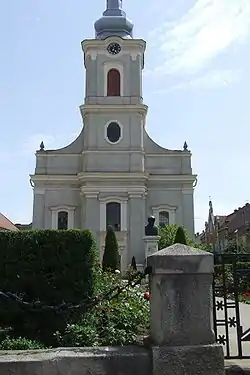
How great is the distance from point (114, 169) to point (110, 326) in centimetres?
3095

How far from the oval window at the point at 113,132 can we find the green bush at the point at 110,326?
3085 cm

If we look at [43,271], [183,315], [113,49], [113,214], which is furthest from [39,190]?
[183,315]

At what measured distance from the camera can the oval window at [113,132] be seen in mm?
39469

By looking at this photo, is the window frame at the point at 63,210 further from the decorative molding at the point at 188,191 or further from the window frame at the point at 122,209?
the decorative molding at the point at 188,191

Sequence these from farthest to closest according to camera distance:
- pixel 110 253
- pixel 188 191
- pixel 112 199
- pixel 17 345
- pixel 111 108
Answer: pixel 111 108, pixel 188 191, pixel 112 199, pixel 110 253, pixel 17 345

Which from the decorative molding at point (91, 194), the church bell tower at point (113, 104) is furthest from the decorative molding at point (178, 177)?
the decorative molding at point (91, 194)

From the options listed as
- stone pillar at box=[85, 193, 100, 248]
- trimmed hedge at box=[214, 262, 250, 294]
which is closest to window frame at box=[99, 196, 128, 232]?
stone pillar at box=[85, 193, 100, 248]

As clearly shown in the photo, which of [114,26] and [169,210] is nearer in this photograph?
[169,210]

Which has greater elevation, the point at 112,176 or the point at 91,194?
the point at 112,176

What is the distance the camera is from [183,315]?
4.14 metres

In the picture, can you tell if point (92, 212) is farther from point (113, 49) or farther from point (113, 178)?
point (113, 49)

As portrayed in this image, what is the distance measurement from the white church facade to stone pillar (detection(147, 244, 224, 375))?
105ft

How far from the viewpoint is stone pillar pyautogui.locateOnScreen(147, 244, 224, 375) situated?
4062mm

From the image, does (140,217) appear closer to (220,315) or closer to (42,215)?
(42,215)
